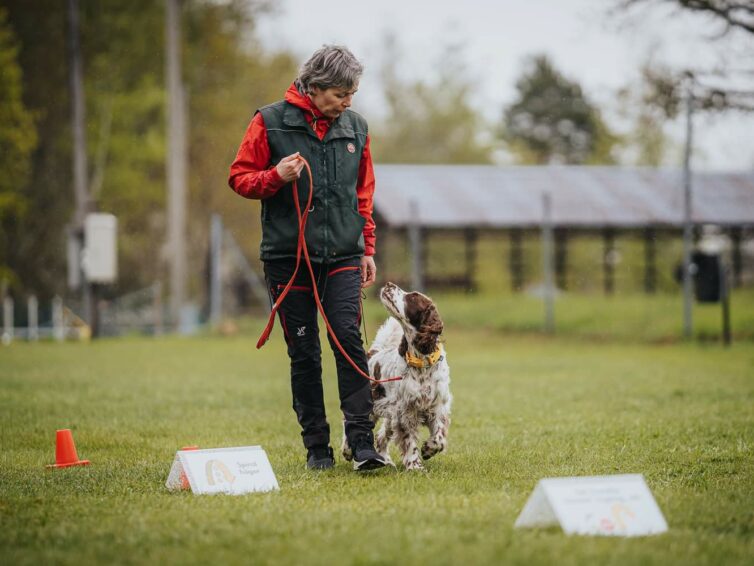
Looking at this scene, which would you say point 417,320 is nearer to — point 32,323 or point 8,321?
point 32,323

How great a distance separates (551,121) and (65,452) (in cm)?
3908

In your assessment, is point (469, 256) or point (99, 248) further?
point (469, 256)

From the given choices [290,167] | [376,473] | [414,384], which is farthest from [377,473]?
[290,167]

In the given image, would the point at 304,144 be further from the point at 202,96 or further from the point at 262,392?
the point at 202,96

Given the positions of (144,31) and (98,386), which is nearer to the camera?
(98,386)

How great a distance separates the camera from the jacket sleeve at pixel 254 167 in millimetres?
5445

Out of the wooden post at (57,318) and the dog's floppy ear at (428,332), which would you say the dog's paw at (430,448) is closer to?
the dog's floppy ear at (428,332)

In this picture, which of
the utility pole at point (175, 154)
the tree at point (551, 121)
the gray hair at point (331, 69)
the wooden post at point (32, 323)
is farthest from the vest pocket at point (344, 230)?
the tree at point (551, 121)

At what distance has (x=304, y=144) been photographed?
18.4ft

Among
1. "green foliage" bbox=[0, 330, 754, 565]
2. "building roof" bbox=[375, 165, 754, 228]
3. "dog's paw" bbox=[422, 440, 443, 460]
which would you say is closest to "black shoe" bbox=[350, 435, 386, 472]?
"green foliage" bbox=[0, 330, 754, 565]

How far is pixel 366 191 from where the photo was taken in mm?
5918

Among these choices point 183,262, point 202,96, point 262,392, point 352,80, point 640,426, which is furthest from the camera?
point 202,96

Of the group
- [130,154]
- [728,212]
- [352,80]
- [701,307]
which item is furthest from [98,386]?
[130,154]

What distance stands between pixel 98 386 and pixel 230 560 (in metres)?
7.69
